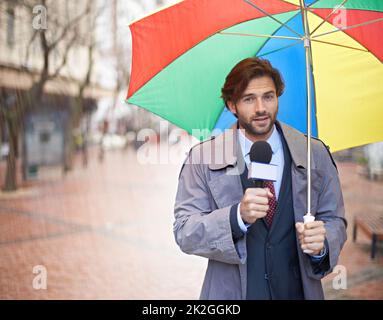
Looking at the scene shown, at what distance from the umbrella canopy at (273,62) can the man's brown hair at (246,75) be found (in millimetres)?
328

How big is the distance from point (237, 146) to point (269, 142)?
156mm

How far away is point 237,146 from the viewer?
207 cm

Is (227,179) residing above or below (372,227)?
above

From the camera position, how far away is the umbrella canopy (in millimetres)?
2361

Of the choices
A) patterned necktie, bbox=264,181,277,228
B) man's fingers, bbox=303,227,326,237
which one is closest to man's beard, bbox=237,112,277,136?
patterned necktie, bbox=264,181,277,228

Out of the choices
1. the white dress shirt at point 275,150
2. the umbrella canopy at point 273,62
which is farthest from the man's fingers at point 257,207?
the umbrella canopy at point 273,62

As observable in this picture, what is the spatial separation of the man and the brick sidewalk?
311 centimetres

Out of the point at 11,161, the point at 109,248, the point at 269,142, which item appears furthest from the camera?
the point at 11,161

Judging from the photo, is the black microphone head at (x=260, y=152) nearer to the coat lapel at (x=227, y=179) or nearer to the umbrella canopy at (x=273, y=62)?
the coat lapel at (x=227, y=179)

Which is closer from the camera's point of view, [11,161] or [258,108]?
[258,108]

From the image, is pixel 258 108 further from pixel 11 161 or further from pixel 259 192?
pixel 11 161

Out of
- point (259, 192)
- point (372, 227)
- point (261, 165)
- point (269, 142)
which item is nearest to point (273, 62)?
point (269, 142)
